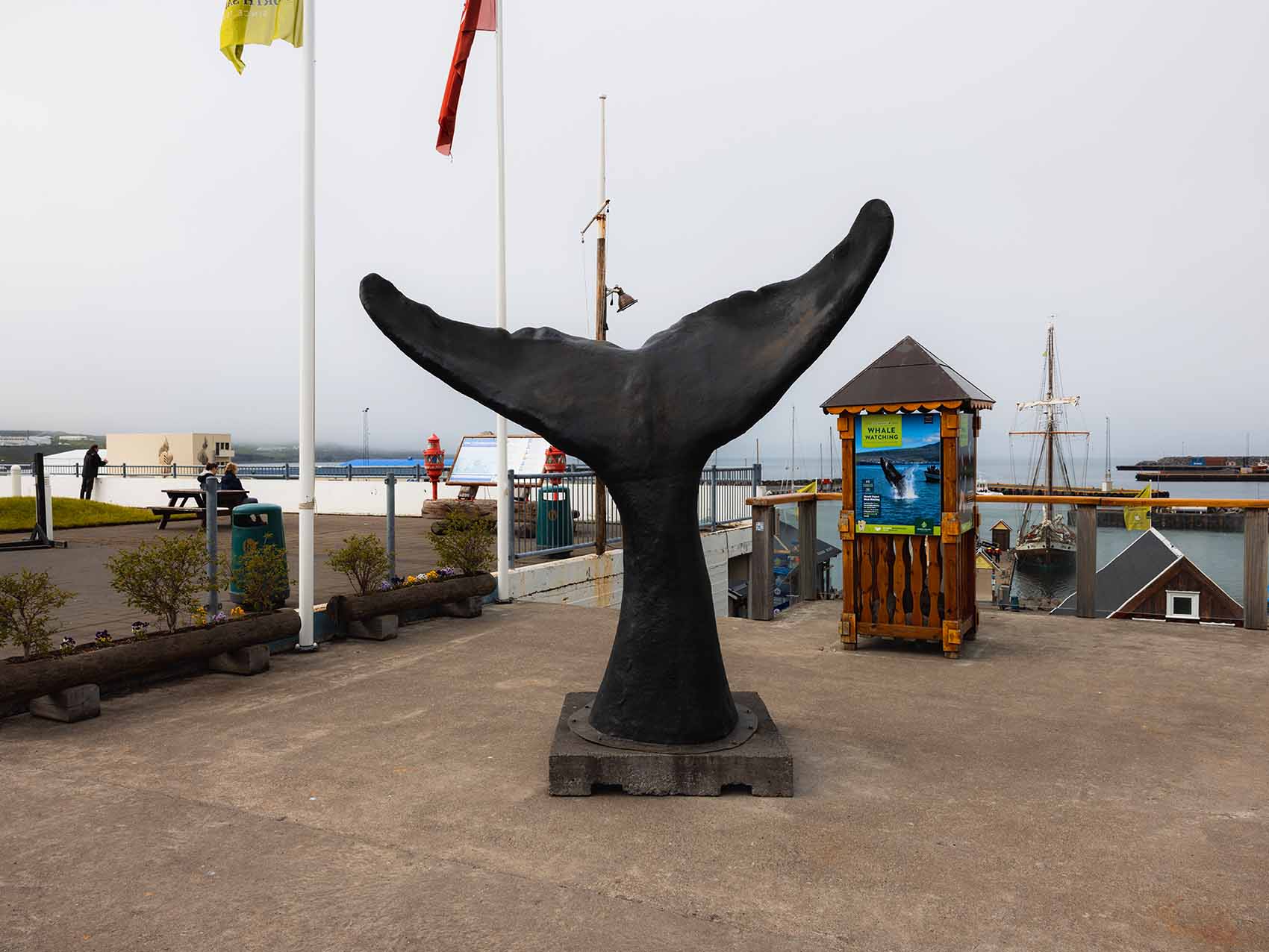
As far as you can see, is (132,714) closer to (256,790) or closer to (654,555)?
(256,790)

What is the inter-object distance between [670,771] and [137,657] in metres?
4.06

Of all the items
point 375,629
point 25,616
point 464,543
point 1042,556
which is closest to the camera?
point 25,616

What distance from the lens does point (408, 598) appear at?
8.16 m

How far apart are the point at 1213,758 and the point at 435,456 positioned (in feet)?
56.8

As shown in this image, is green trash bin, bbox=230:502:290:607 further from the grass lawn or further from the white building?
the white building

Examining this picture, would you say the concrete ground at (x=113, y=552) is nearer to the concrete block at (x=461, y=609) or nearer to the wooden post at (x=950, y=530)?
the concrete block at (x=461, y=609)

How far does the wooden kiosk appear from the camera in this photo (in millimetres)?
7094

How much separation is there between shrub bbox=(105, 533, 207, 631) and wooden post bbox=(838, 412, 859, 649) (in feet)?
17.8

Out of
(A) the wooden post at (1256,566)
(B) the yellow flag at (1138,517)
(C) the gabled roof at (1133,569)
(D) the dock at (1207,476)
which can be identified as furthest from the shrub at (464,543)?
(D) the dock at (1207,476)

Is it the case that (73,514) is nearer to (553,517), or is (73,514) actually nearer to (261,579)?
(553,517)

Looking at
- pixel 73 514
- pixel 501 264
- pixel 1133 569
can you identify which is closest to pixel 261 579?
pixel 501 264

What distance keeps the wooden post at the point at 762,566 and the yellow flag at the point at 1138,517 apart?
3567 mm

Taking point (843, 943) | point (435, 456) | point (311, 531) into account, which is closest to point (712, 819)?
point (843, 943)

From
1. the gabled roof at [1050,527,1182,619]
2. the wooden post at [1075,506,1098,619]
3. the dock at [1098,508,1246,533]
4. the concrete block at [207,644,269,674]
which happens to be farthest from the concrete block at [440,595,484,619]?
the dock at [1098,508,1246,533]
